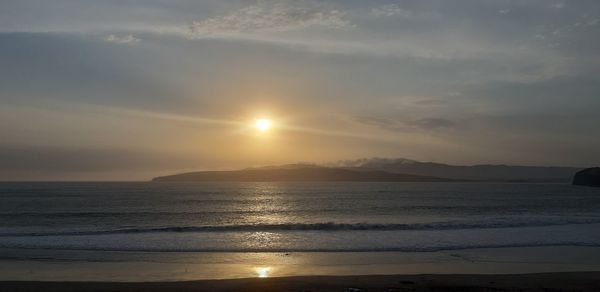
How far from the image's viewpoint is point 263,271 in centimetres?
2014

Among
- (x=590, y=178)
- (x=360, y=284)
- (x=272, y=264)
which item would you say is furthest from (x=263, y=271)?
(x=590, y=178)

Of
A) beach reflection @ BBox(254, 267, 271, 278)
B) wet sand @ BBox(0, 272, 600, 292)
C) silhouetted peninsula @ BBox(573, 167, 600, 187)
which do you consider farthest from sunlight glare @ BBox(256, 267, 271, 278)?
silhouetted peninsula @ BBox(573, 167, 600, 187)

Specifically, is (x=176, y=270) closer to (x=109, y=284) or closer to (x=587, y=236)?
(x=109, y=284)

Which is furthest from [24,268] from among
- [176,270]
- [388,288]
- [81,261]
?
[388,288]

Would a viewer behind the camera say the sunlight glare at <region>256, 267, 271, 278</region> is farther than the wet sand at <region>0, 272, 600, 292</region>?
Yes

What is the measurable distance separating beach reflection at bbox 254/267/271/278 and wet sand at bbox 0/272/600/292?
3.47 ft

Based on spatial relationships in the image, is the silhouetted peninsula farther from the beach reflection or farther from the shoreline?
the beach reflection

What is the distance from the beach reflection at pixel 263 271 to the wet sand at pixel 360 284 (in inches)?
41.6

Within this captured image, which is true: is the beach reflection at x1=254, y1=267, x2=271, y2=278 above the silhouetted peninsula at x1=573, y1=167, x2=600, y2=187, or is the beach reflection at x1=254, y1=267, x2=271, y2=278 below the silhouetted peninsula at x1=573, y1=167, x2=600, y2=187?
below

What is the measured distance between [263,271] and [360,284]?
14.7 feet

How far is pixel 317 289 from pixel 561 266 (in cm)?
1127

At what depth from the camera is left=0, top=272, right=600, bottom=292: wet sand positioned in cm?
1659

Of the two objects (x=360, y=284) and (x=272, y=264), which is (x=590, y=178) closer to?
(x=272, y=264)

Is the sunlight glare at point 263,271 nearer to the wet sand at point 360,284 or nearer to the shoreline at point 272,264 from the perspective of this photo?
the shoreline at point 272,264
